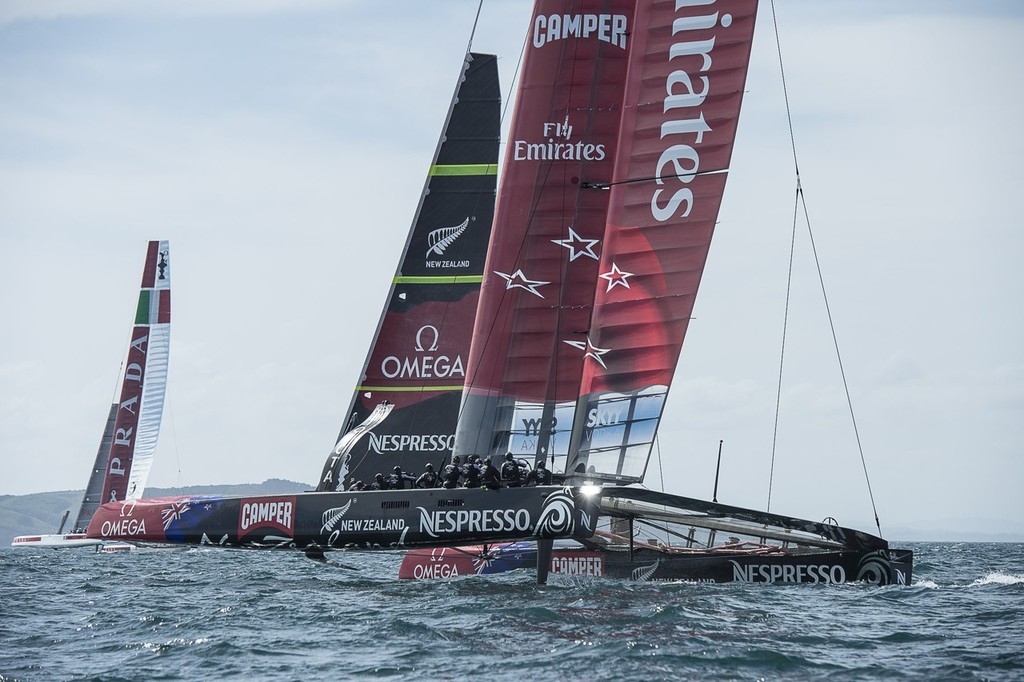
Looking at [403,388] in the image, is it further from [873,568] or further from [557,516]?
[873,568]

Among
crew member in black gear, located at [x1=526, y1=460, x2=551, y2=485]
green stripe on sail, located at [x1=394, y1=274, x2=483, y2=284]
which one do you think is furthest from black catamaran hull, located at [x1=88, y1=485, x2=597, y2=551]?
green stripe on sail, located at [x1=394, y1=274, x2=483, y2=284]

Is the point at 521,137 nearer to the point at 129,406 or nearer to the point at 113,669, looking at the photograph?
the point at 113,669

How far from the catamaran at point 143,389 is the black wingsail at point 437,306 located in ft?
66.2

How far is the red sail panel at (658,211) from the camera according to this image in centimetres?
1797

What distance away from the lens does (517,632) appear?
12969 mm

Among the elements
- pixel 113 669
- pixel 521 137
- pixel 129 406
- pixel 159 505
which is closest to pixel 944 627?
pixel 113 669

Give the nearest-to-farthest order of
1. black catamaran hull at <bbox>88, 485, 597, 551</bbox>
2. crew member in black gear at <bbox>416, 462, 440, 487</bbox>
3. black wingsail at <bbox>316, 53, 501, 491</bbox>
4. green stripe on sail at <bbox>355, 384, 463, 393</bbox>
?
black catamaran hull at <bbox>88, 485, 597, 551</bbox>, crew member in black gear at <bbox>416, 462, 440, 487</bbox>, black wingsail at <bbox>316, 53, 501, 491</bbox>, green stripe on sail at <bbox>355, 384, 463, 393</bbox>

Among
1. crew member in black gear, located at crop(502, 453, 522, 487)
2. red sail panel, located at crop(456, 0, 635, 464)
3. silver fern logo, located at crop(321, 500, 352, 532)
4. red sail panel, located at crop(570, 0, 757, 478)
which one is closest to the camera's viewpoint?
crew member in black gear, located at crop(502, 453, 522, 487)

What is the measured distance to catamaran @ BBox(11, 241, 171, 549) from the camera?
39.8 m

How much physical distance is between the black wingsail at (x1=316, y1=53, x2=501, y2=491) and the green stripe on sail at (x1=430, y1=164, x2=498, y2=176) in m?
0.02

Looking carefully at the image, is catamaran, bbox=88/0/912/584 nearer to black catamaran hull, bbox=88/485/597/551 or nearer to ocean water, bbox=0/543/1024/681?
black catamaran hull, bbox=88/485/597/551

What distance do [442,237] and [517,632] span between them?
10808 mm

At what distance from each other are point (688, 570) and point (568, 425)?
128 inches

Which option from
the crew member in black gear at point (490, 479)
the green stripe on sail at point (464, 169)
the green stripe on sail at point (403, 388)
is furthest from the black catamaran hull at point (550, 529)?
the green stripe on sail at point (464, 169)
